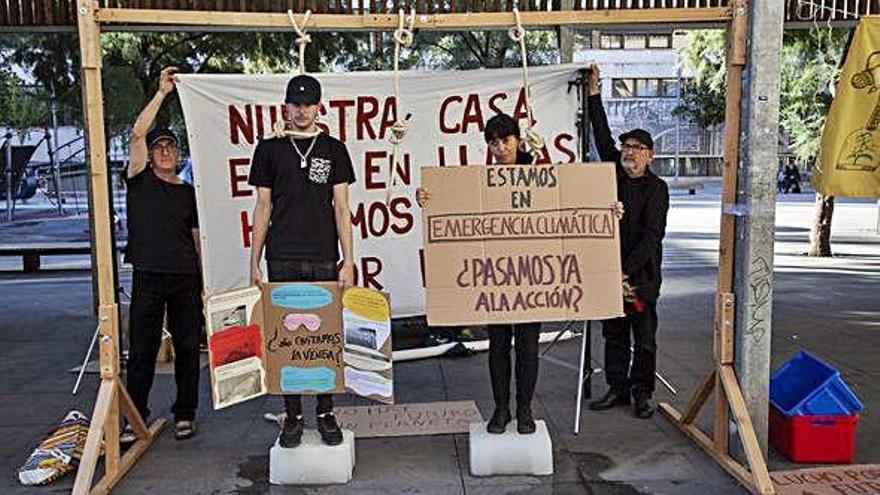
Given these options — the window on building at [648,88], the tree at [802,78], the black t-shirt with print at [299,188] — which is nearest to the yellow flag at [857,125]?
the black t-shirt with print at [299,188]

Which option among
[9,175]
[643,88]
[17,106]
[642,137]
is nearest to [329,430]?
[642,137]

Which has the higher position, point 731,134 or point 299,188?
point 731,134

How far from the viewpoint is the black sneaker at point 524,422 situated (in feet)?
14.3

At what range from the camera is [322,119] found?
20.8ft

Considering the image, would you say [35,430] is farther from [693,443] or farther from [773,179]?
[773,179]

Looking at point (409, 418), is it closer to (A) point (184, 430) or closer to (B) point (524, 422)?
(B) point (524, 422)

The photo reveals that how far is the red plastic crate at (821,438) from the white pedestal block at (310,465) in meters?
2.40

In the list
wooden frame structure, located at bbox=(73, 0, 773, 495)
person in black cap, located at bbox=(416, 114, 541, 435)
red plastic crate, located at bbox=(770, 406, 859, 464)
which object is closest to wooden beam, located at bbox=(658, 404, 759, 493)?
wooden frame structure, located at bbox=(73, 0, 773, 495)

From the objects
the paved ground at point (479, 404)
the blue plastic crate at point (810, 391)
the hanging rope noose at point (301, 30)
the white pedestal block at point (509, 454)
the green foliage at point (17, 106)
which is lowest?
the paved ground at point (479, 404)

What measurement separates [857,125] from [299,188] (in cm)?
310

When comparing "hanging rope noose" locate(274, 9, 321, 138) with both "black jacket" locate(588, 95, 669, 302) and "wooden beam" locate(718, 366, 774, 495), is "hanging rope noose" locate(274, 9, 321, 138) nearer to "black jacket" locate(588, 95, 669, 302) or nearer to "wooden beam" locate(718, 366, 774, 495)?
"black jacket" locate(588, 95, 669, 302)

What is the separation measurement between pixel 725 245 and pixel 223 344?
8.77ft

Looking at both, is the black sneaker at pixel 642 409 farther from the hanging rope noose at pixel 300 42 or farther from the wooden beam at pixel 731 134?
the hanging rope noose at pixel 300 42

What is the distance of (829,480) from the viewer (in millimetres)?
4227
